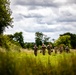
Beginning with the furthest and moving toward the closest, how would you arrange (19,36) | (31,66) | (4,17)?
(19,36), (4,17), (31,66)

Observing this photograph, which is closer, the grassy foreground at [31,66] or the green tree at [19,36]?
the grassy foreground at [31,66]

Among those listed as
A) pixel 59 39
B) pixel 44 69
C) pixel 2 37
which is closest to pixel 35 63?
pixel 44 69

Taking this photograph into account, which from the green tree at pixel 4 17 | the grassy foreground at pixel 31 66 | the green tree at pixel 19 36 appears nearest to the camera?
the grassy foreground at pixel 31 66

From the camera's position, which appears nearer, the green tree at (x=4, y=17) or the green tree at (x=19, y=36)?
the green tree at (x=4, y=17)

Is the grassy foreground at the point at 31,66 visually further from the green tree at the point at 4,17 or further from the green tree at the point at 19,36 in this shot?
the green tree at the point at 19,36

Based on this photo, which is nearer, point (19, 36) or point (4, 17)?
point (4, 17)

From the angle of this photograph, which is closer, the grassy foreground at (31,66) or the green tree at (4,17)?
the grassy foreground at (31,66)

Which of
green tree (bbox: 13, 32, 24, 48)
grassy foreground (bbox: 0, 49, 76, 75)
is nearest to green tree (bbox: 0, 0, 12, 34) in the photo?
grassy foreground (bbox: 0, 49, 76, 75)

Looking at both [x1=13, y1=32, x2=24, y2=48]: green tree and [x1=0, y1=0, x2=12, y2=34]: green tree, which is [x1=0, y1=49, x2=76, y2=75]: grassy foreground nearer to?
[x1=0, y1=0, x2=12, y2=34]: green tree

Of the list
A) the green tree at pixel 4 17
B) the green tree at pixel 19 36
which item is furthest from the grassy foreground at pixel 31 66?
the green tree at pixel 19 36

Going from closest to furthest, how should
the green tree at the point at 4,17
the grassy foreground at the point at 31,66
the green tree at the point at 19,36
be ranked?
the grassy foreground at the point at 31,66 < the green tree at the point at 4,17 < the green tree at the point at 19,36

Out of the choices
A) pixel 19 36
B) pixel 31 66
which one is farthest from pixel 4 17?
pixel 19 36

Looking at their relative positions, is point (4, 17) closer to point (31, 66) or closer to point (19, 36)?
point (31, 66)

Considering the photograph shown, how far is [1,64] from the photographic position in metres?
10.0
